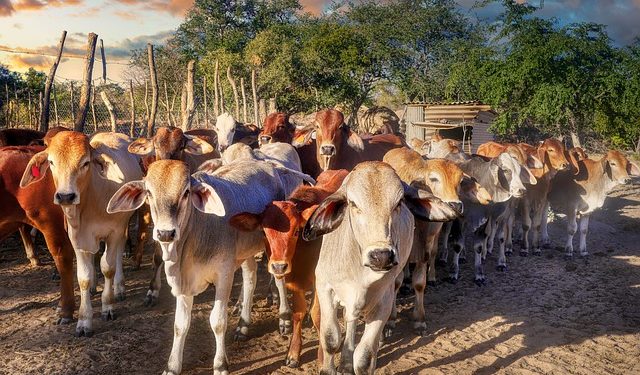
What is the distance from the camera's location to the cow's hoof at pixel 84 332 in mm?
5445

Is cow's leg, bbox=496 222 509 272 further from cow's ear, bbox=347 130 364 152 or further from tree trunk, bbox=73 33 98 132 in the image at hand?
tree trunk, bbox=73 33 98 132

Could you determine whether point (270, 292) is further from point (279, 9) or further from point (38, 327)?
point (279, 9)

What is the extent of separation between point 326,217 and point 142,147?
3.54 metres

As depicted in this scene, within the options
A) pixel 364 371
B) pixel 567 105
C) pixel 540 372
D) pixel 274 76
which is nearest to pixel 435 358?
pixel 540 372

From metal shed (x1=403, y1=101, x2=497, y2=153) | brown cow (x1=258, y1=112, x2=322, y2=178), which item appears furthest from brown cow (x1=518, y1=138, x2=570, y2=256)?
metal shed (x1=403, y1=101, x2=497, y2=153)

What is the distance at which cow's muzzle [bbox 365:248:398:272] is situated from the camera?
345cm

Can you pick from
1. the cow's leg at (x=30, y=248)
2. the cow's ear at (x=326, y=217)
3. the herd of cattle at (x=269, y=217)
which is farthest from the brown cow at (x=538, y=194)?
the cow's leg at (x=30, y=248)

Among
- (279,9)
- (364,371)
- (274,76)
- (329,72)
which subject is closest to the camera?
(364,371)

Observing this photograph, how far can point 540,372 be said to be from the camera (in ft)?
16.8

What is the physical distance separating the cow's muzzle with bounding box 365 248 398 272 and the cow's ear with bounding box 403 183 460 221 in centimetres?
69

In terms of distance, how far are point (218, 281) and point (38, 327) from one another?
8.24 ft

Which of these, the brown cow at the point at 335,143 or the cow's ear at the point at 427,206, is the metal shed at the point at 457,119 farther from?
the cow's ear at the point at 427,206

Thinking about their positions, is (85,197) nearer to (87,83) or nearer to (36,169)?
(36,169)

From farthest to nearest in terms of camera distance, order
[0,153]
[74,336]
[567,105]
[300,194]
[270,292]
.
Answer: [567,105], [270,292], [0,153], [74,336], [300,194]
